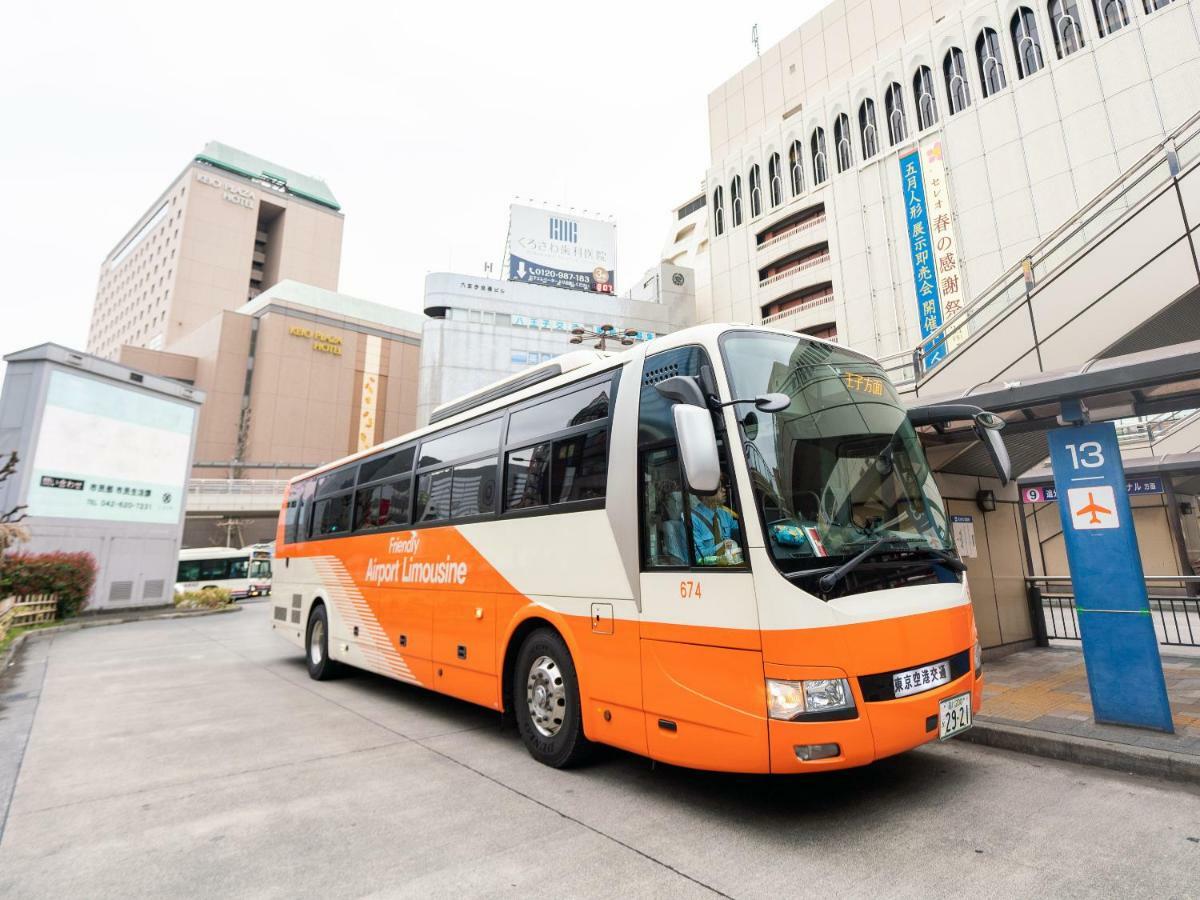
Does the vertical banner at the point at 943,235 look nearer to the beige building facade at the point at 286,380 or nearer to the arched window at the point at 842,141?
the arched window at the point at 842,141

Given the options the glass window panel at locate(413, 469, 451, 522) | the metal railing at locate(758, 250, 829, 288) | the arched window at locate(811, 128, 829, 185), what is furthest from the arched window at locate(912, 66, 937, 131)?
the glass window panel at locate(413, 469, 451, 522)

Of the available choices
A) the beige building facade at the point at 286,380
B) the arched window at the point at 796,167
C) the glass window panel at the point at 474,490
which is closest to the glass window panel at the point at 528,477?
the glass window panel at the point at 474,490

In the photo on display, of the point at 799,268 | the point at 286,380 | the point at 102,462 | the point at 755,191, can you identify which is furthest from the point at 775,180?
the point at 286,380

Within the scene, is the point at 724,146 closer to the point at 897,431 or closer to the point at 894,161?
the point at 894,161

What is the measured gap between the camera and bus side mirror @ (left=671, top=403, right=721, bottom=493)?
3529 mm

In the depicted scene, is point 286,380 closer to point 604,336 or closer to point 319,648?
point 604,336

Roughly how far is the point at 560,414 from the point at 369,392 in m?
64.6

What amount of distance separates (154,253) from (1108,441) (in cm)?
10475

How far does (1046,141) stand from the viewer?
2606 centimetres

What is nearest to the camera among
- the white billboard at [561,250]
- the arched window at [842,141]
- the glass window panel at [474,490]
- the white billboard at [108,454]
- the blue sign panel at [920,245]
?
the glass window panel at [474,490]

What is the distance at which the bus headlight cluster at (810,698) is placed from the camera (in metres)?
3.56

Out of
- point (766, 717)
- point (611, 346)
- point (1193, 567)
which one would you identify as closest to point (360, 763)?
point (766, 717)

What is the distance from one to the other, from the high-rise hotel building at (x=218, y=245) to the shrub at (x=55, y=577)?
66.6 metres

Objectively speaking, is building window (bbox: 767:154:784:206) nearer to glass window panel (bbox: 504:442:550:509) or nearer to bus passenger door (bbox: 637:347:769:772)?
glass window panel (bbox: 504:442:550:509)
